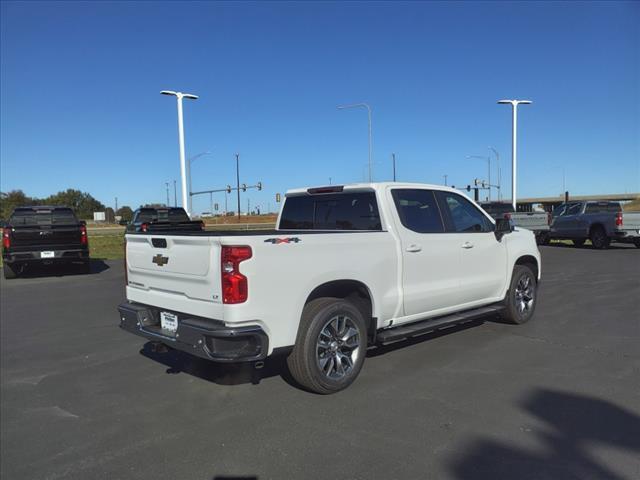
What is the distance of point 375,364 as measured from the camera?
5.29m

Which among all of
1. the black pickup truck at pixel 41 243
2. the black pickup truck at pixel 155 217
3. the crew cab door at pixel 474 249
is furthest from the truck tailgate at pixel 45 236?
the crew cab door at pixel 474 249

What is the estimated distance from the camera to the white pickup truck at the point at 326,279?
3883mm

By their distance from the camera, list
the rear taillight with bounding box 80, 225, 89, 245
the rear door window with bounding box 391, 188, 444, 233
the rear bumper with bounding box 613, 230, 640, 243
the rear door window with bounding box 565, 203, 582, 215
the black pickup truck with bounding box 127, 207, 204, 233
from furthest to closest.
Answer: the rear door window with bounding box 565, 203, 582, 215, the rear bumper with bounding box 613, 230, 640, 243, the black pickup truck with bounding box 127, 207, 204, 233, the rear taillight with bounding box 80, 225, 89, 245, the rear door window with bounding box 391, 188, 444, 233

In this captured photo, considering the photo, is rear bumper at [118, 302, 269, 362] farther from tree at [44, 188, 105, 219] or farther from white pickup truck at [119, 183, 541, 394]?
tree at [44, 188, 105, 219]

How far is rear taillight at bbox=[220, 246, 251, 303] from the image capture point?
3812mm

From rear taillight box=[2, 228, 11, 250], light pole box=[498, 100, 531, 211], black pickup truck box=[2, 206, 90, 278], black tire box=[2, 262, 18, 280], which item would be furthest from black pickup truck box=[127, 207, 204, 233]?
light pole box=[498, 100, 531, 211]

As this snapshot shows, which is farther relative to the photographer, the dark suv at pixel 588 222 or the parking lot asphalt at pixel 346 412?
the dark suv at pixel 588 222

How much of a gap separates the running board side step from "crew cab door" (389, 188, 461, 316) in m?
0.13

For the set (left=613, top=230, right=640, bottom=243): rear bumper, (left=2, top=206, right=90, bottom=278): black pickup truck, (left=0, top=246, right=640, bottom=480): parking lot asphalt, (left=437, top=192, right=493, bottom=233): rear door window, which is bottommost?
(left=0, top=246, right=640, bottom=480): parking lot asphalt

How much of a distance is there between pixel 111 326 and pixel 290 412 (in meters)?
4.24

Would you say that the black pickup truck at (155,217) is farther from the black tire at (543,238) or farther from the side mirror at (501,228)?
the black tire at (543,238)

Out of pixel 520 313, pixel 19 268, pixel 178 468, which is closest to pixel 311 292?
pixel 178 468

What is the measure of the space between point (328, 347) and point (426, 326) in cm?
130

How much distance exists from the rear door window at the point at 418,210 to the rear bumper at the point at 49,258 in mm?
10334
